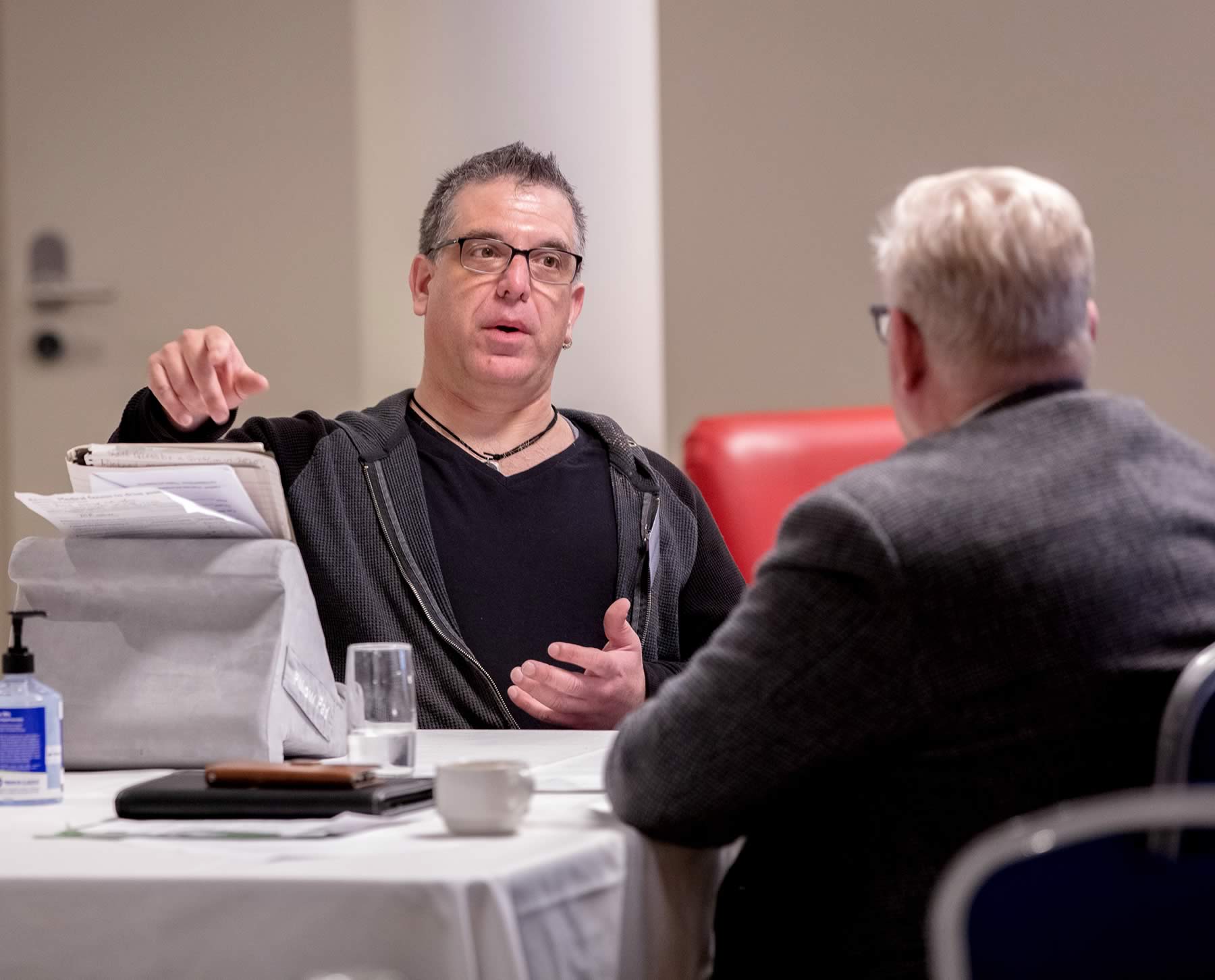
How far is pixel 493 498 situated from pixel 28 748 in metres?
1.03

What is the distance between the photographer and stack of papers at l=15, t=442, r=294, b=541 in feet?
4.67

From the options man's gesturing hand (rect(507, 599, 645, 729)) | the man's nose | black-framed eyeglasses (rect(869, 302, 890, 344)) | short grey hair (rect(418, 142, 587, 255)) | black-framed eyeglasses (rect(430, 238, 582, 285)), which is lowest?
man's gesturing hand (rect(507, 599, 645, 729))

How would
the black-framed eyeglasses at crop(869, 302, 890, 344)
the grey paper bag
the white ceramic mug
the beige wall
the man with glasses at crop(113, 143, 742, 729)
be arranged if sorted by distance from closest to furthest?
the white ceramic mug
the black-framed eyeglasses at crop(869, 302, 890, 344)
the grey paper bag
the man with glasses at crop(113, 143, 742, 729)
the beige wall

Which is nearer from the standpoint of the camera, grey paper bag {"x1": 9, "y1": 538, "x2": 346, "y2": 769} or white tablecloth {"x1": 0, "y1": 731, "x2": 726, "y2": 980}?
white tablecloth {"x1": 0, "y1": 731, "x2": 726, "y2": 980}

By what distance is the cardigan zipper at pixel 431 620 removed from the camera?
77.9 inches

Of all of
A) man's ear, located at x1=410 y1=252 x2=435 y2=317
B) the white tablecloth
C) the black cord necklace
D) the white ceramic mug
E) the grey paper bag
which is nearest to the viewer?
the white tablecloth

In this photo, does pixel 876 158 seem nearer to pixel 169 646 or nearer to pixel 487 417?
pixel 487 417

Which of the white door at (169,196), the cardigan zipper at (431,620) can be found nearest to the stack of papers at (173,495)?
the cardigan zipper at (431,620)

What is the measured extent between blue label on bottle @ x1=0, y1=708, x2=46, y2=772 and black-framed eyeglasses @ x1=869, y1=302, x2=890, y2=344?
0.81 m

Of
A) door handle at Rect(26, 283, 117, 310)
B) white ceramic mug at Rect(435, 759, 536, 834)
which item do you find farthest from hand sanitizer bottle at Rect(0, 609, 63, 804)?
door handle at Rect(26, 283, 117, 310)

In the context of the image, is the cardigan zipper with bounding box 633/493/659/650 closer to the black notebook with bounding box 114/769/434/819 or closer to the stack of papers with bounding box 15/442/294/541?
the stack of papers with bounding box 15/442/294/541

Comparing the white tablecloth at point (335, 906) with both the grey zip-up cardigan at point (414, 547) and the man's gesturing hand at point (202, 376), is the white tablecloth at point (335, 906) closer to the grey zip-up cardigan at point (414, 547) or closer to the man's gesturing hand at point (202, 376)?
the man's gesturing hand at point (202, 376)

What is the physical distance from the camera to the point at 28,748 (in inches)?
48.9

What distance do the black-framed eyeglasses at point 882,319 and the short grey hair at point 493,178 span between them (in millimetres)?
1235
